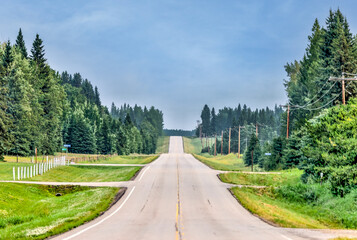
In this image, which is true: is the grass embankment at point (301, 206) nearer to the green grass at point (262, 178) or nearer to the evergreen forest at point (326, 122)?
the evergreen forest at point (326, 122)

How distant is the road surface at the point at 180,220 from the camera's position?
596 inches

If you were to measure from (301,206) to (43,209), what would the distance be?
18.8 metres

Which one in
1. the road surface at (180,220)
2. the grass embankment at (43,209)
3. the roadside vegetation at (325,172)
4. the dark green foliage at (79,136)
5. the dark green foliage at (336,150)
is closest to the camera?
the road surface at (180,220)

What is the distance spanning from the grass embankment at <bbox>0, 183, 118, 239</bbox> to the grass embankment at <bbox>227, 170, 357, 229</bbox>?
32.6 ft

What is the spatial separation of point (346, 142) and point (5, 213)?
24.5m

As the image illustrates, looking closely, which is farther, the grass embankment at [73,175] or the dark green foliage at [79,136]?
the dark green foliage at [79,136]

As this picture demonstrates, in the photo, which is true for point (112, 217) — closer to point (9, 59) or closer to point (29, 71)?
point (9, 59)

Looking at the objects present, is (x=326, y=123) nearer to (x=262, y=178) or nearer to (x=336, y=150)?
(x=336, y=150)

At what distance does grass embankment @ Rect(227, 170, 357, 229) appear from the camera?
21628mm

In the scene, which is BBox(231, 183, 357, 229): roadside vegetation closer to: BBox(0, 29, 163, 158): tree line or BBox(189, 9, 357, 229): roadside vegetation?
BBox(189, 9, 357, 229): roadside vegetation

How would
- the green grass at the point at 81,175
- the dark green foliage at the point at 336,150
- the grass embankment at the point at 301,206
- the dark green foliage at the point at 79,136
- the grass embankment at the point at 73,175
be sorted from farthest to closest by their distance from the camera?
1. the dark green foliage at the point at 79,136
2. the green grass at the point at 81,175
3. the grass embankment at the point at 73,175
4. the dark green foliage at the point at 336,150
5. the grass embankment at the point at 301,206

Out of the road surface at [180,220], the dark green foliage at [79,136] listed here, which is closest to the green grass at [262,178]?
the road surface at [180,220]

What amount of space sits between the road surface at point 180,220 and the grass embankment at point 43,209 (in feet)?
3.16

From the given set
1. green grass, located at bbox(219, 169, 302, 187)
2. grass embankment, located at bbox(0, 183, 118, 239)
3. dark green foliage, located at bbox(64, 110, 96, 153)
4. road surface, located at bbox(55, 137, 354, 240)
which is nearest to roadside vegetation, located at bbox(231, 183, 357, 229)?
road surface, located at bbox(55, 137, 354, 240)
